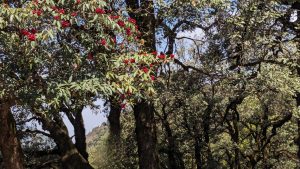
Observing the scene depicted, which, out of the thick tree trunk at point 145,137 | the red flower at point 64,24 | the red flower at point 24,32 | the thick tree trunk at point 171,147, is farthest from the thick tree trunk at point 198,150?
the red flower at point 24,32

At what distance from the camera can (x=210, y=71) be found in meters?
14.4

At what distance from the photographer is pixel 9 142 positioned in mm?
9688

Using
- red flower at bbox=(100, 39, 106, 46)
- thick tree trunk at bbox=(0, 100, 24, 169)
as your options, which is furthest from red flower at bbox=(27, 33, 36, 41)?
thick tree trunk at bbox=(0, 100, 24, 169)

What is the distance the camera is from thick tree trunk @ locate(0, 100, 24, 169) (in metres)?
9.59

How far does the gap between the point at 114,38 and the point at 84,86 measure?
162 centimetres

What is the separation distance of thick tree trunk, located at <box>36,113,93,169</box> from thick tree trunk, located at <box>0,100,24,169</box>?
5017mm

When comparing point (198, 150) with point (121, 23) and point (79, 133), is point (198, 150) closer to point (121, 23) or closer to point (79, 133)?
point (79, 133)

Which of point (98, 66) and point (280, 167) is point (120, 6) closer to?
point (98, 66)

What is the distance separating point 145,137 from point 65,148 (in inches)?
126

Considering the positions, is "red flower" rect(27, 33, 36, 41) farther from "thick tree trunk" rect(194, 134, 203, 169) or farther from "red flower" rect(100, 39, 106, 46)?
"thick tree trunk" rect(194, 134, 203, 169)

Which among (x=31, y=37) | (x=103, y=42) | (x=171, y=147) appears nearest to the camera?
(x=31, y=37)

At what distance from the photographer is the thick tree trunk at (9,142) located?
9594 mm

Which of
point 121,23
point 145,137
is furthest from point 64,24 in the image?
point 145,137

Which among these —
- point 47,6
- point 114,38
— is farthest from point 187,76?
point 47,6
